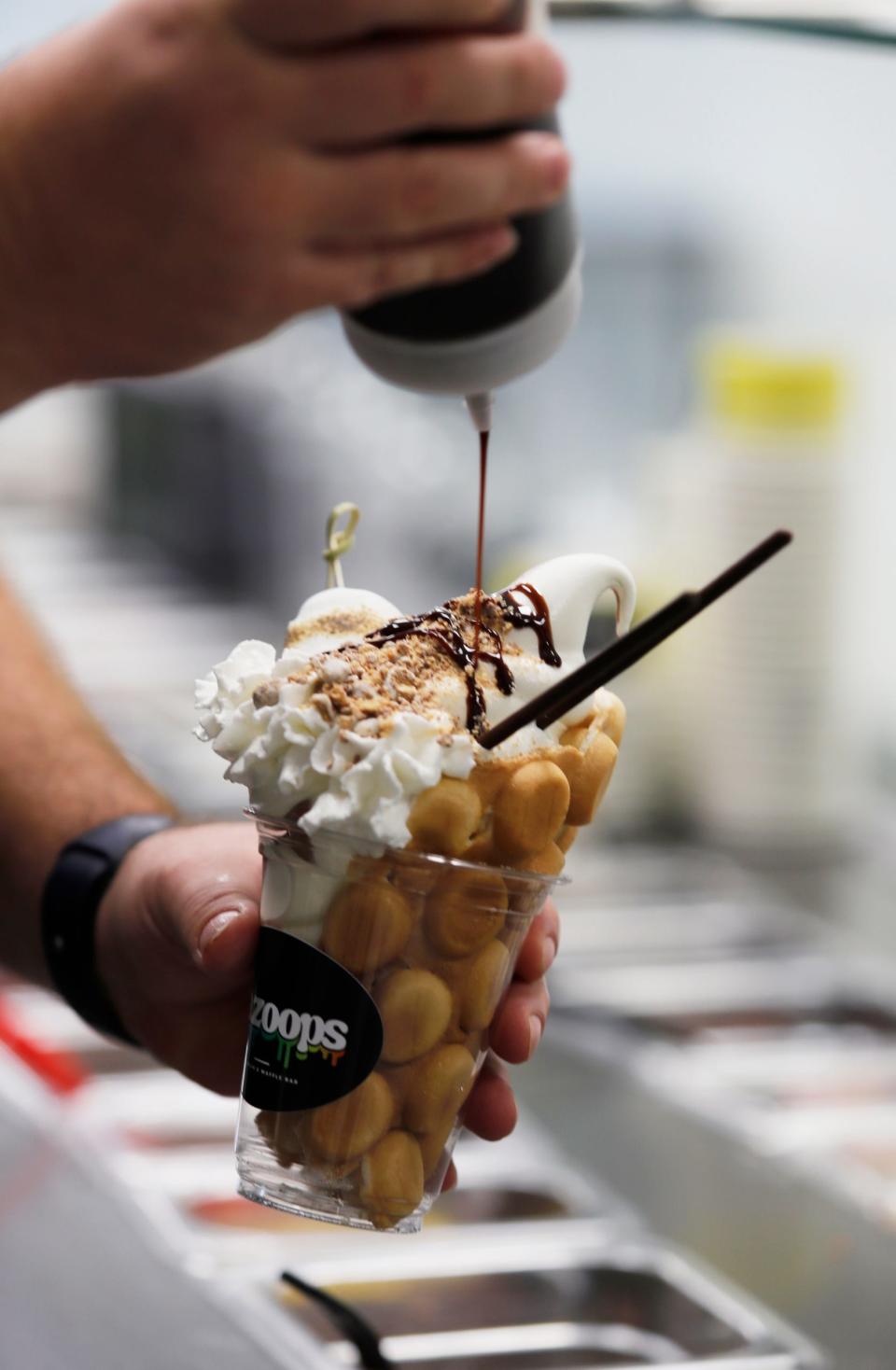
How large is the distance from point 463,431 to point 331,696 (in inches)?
142

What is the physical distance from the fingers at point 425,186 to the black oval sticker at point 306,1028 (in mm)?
432

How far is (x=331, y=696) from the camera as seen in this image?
1.05 meters

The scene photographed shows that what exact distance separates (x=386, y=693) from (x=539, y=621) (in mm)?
137

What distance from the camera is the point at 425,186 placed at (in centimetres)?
92

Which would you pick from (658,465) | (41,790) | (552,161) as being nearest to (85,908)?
(41,790)

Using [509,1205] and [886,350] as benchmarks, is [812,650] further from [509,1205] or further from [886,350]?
[509,1205]

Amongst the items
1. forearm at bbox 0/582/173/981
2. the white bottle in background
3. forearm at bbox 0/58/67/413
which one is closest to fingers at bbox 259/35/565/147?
forearm at bbox 0/58/67/413

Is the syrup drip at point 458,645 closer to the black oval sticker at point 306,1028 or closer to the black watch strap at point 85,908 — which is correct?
the black oval sticker at point 306,1028

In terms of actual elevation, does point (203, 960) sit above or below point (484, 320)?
below

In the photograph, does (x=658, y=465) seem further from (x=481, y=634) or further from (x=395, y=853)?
(x=395, y=853)

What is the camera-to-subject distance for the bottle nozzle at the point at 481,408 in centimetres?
110

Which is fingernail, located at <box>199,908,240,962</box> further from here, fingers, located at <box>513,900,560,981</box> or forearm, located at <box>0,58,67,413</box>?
forearm, located at <box>0,58,67,413</box>

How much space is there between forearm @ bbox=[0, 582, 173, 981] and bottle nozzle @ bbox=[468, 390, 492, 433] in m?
0.70

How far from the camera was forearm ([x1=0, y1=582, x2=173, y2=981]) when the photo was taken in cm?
166
